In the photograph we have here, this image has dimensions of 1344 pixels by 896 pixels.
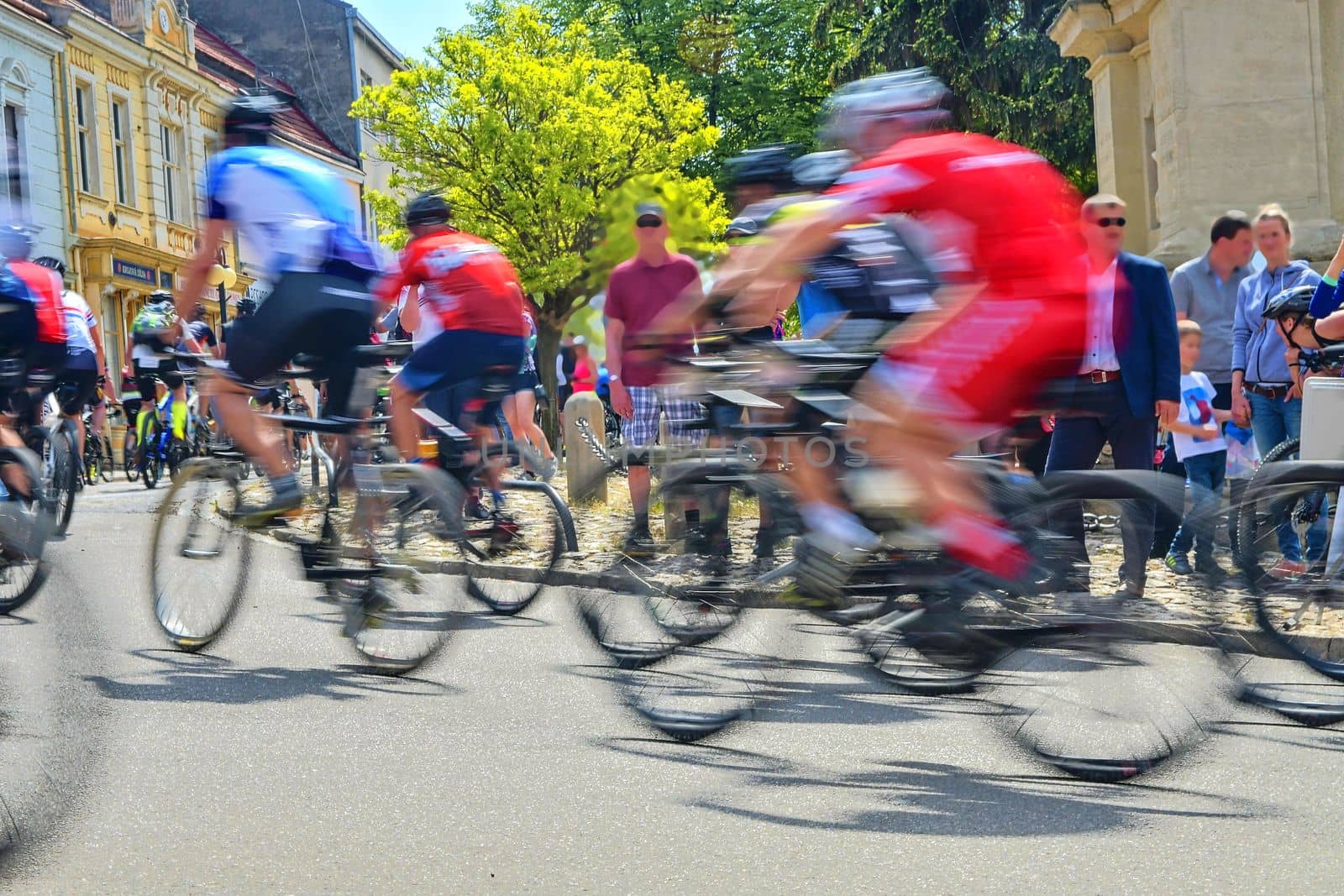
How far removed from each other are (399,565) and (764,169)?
7.22 ft

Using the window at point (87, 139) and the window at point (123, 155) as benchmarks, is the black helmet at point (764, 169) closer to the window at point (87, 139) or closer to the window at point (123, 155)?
the window at point (87, 139)

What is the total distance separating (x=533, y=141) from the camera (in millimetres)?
38844

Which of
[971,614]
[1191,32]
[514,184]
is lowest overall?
[971,614]

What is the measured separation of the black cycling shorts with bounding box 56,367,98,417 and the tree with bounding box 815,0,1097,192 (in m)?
24.0

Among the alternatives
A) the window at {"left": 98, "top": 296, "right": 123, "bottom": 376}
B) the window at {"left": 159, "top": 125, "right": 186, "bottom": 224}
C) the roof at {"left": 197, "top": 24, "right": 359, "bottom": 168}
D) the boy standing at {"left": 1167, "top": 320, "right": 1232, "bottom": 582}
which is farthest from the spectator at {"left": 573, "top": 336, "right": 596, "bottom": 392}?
the roof at {"left": 197, "top": 24, "right": 359, "bottom": 168}

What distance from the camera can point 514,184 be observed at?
38750 millimetres

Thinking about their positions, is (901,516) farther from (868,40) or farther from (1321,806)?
(868,40)

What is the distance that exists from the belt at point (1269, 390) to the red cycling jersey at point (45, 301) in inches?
242

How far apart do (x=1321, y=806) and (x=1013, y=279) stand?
5.34ft

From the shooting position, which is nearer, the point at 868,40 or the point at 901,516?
the point at 901,516

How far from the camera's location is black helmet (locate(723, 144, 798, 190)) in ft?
23.5

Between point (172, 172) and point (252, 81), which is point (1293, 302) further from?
point (252, 81)

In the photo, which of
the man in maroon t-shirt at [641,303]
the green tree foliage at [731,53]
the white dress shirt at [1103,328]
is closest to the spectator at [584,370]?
the man in maroon t-shirt at [641,303]

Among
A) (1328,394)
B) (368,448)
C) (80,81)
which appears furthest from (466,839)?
(80,81)
